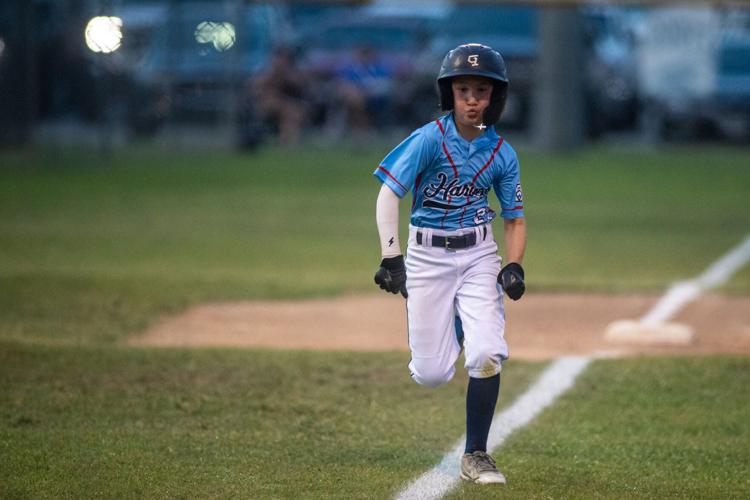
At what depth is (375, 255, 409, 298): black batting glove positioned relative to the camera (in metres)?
4.85

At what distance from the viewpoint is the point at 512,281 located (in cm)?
489

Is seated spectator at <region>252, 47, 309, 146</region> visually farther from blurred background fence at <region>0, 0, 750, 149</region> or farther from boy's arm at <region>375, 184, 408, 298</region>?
boy's arm at <region>375, 184, 408, 298</region>

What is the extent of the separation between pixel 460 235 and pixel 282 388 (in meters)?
1.84

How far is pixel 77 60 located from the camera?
68.7 feet

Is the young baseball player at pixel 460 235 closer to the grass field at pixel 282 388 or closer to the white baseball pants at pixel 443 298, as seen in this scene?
the white baseball pants at pixel 443 298

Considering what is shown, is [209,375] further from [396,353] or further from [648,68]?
[648,68]

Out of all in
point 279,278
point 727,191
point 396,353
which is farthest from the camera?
point 727,191

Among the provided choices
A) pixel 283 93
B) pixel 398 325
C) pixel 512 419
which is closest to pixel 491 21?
pixel 283 93

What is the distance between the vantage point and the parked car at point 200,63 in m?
21.6

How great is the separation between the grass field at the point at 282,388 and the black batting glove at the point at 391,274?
73cm

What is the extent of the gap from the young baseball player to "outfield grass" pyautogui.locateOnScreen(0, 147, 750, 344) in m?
3.45

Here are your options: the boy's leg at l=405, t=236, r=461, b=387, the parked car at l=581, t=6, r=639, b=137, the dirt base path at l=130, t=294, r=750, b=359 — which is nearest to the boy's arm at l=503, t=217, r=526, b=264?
the boy's leg at l=405, t=236, r=461, b=387

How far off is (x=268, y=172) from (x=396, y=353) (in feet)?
40.3

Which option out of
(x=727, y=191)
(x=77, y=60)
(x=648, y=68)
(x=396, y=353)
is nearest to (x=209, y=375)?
(x=396, y=353)
